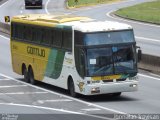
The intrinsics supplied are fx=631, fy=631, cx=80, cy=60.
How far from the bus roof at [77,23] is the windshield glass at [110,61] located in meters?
0.77

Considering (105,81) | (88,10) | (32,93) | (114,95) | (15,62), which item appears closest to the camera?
(105,81)

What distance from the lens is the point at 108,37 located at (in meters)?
22.3

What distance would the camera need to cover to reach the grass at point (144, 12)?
206 feet

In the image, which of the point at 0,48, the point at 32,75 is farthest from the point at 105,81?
the point at 0,48

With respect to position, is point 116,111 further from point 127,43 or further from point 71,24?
point 71,24

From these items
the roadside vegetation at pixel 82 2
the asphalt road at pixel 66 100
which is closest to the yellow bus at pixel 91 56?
the asphalt road at pixel 66 100

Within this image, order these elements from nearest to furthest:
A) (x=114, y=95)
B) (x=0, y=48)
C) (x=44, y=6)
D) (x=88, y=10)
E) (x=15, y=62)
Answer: (x=114, y=95) → (x=15, y=62) → (x=0, y=48) → (x=88, y=10) → (x=44, y=6)

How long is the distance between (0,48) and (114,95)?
24388 millimetres

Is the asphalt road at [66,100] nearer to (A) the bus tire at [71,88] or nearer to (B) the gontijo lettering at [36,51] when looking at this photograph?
(A) the bus tire at [71,88]

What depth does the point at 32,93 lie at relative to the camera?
24.9 metres

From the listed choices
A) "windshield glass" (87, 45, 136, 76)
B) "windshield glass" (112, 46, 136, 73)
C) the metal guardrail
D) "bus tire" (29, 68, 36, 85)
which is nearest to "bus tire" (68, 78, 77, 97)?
"windshield glass" (87, 45, 136, 76)

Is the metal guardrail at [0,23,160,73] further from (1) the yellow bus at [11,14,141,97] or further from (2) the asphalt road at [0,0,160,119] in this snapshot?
(1) the yellow bus at [11,14,141,97]

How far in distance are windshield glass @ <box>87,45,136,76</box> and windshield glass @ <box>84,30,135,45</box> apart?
0.24m

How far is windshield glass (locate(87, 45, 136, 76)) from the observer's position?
21.9 metres
